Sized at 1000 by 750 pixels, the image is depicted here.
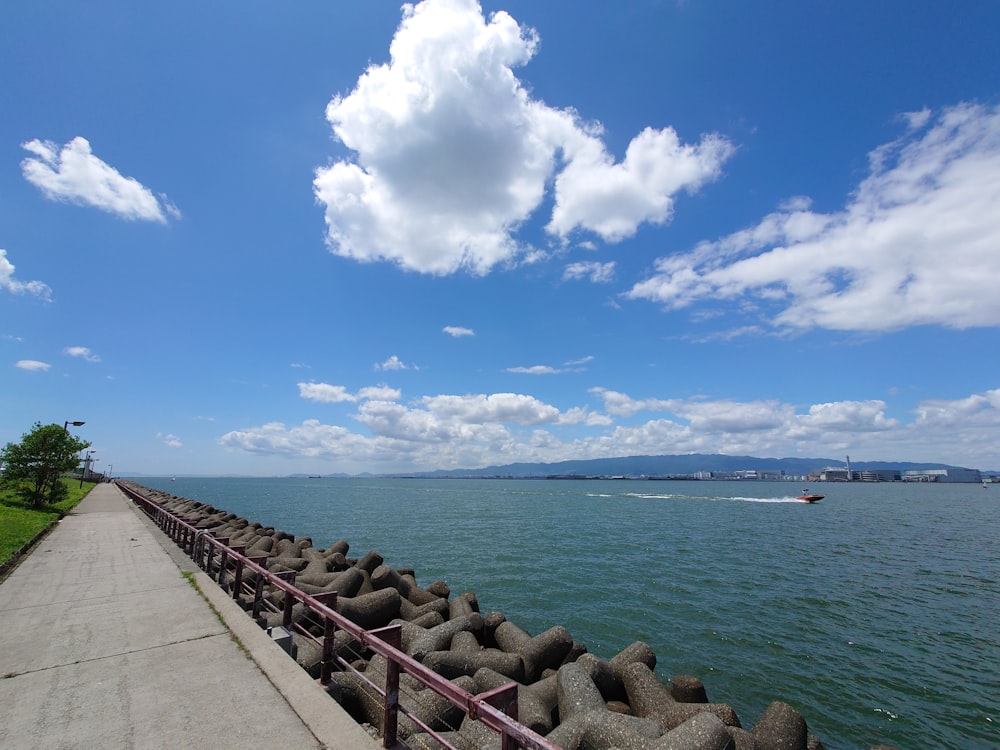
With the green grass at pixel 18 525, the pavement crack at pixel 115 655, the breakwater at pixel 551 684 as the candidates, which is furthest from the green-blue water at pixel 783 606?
the green grass at pixel 18 525

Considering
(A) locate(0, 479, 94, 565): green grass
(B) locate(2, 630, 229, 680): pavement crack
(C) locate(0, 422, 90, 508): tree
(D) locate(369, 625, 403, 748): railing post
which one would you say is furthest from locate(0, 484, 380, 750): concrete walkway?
(C) locate(0, 422, 90, 508): tree

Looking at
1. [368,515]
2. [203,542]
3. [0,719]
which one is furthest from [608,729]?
[368,515]

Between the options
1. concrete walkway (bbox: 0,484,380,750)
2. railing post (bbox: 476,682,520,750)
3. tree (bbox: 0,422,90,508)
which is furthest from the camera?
tree (bbox: 0,422,90,508)

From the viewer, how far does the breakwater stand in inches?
235

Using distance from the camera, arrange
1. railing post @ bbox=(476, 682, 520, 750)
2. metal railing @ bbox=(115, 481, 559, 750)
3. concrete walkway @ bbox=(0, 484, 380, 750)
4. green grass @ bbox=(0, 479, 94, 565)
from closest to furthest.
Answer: metal railing @ bbox=(115, 481, 559, 750)
railing post @ bbox=(476, 682, 520, 750)
concrete walkway @ bbox=(0, 484, 380, 750)
green grass @ bbox=(0, 479, 94, 565)

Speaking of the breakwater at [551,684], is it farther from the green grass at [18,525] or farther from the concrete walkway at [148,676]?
the green grass at [18,525]

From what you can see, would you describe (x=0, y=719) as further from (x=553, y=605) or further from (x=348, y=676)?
(x=553, y=605)

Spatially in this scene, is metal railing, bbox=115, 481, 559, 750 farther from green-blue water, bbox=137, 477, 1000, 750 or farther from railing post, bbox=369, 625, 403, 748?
green-blue water, bbox=137, 477, 1000, 750

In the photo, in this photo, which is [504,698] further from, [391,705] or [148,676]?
[148,676]

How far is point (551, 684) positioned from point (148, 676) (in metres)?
5.95

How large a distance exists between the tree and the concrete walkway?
2488 cm

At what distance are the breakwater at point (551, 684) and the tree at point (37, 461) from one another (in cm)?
2790

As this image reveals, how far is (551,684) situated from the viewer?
8305mm

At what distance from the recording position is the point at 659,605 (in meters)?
17.7
